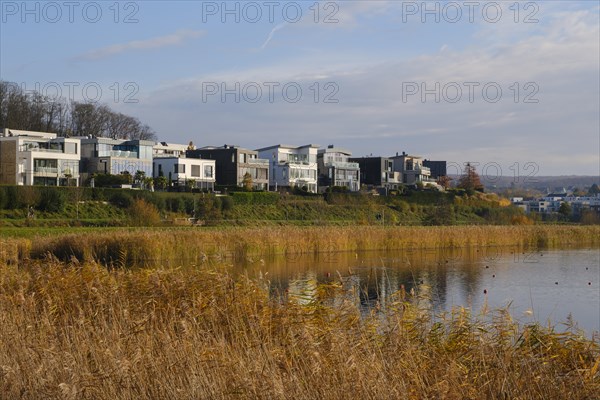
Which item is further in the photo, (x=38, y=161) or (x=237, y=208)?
(x=38, y=161)

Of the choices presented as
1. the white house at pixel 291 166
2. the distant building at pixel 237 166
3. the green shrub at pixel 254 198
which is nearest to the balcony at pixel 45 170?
the green shrub at pixel 254 198

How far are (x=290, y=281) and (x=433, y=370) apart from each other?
14945 mm

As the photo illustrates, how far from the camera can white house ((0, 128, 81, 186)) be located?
6159 centimetres

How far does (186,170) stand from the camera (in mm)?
73875

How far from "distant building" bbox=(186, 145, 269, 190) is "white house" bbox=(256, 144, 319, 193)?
3.50 m

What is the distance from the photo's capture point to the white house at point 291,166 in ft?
276

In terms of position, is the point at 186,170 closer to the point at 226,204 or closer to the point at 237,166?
the point at 237,166

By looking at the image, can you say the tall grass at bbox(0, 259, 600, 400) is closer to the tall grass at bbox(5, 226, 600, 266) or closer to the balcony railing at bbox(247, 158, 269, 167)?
the tall grass at bbox(5, 226, 600, 266)

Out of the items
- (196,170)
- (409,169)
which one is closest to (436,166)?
(409,169)

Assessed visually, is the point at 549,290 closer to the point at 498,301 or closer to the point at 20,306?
the point at 498,301

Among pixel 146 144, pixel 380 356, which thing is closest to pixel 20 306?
pixel 380 356

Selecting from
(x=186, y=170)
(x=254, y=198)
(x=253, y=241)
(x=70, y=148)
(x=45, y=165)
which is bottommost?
(x=253, y=241)

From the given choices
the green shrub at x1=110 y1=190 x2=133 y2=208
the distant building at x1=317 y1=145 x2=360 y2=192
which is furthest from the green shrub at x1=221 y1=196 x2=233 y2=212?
the distant building at x1=317 y1=145 x2=360 y2=192

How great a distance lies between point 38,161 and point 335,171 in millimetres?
37638
